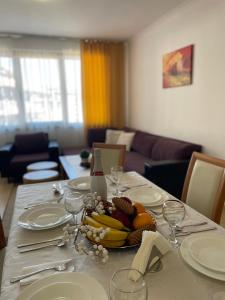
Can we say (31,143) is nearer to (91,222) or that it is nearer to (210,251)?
(91,222)

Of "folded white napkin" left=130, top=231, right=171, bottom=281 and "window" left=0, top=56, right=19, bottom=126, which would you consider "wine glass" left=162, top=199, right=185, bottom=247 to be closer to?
"folded white napkin" left=130, top=231, right=171, bottom=281

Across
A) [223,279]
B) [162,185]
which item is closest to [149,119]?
[162,185]

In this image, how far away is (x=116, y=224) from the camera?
97cm

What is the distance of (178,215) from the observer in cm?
103

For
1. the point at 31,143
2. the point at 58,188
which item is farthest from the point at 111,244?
the point at 31,143

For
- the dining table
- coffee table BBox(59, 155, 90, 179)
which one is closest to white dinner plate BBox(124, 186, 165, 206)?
the dining table

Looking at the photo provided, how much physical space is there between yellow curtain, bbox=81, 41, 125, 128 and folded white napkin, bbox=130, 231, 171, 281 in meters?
4.20

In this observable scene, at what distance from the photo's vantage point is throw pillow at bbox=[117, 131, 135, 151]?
4262 mm

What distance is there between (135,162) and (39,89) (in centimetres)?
260

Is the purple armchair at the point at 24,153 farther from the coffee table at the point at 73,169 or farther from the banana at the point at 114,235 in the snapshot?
the banana at the point at 114,235

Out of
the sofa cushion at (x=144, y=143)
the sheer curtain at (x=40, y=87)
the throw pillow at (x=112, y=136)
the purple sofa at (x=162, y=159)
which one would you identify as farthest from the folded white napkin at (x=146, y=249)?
the sheer curtain at (x=40, y=87)

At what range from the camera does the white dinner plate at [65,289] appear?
73 cm

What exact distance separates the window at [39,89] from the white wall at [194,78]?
1.41 meters

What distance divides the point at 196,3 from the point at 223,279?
314 centimetres
